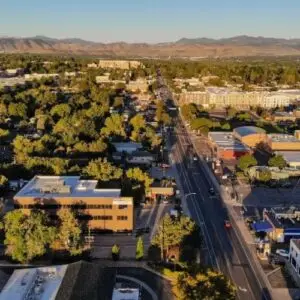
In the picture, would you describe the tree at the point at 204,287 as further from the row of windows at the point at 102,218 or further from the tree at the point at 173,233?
the row of windows at the point at 102,218

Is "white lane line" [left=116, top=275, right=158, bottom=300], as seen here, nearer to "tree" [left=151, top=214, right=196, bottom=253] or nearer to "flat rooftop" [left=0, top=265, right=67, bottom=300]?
"tree" [left=151, top=214, right=196, bottom=253]

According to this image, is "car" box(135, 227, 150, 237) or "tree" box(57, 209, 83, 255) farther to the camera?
"car" box(135, 227, 150, 237)

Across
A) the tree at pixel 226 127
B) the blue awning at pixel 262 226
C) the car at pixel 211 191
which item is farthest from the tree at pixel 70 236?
the tree at pixel 226 127

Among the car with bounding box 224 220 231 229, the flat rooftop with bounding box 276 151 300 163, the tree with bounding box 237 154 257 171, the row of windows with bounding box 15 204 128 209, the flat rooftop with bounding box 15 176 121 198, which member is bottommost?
the flat rooftop with bounding box 276 151 300 163

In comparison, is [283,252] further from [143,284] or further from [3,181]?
[3,181]

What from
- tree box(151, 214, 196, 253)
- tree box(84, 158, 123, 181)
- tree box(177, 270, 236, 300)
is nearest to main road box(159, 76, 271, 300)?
tree box(151, 214, 196, 253)

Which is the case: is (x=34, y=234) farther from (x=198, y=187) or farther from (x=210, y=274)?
(x=198, y=187)

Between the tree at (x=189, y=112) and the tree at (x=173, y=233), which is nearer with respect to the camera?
the tree at (x=173, y=233)
